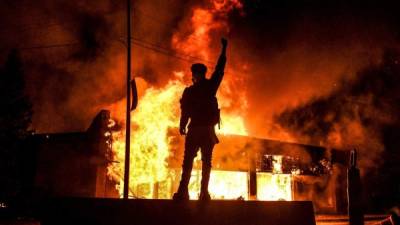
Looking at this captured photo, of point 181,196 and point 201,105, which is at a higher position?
point 201,105

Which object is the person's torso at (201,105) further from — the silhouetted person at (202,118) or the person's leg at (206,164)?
the person's leg at (206,164)

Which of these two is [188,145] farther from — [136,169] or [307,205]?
[136,169]

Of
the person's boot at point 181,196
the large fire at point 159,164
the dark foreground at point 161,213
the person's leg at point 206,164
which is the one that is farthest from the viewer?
the large fire at point 159,164

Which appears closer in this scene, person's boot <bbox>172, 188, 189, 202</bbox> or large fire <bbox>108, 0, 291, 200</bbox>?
person's boot <bbox>172, 188, 189, 202</bbox>

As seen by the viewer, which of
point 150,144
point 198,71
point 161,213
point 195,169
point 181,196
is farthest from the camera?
point 150,144

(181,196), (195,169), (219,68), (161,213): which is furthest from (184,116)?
(195,169)

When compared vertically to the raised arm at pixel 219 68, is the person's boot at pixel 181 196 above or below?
below

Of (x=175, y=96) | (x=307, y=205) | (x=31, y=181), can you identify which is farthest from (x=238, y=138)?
(x=307, y=205)

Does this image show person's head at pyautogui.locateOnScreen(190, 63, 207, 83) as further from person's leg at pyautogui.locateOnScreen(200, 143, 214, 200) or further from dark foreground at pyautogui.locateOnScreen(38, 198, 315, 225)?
dark foreground at pyautogui.locateOnScreen(38, 198, 315, 225)

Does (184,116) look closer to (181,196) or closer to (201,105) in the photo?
(201,105)

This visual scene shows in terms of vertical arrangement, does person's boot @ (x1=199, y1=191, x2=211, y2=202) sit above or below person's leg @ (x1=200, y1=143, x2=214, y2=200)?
below

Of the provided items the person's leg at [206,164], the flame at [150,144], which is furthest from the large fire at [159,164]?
the person's leg at [206,164]

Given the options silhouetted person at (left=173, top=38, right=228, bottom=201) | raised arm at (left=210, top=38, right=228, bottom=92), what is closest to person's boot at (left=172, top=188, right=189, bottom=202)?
silhouetted person at (left=173, top=38, right=228, bottom=201)

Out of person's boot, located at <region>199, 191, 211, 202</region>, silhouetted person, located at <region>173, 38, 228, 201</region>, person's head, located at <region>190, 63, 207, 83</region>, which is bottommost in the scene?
person's boot, located at <region>199, 191, 211, 202</region>
